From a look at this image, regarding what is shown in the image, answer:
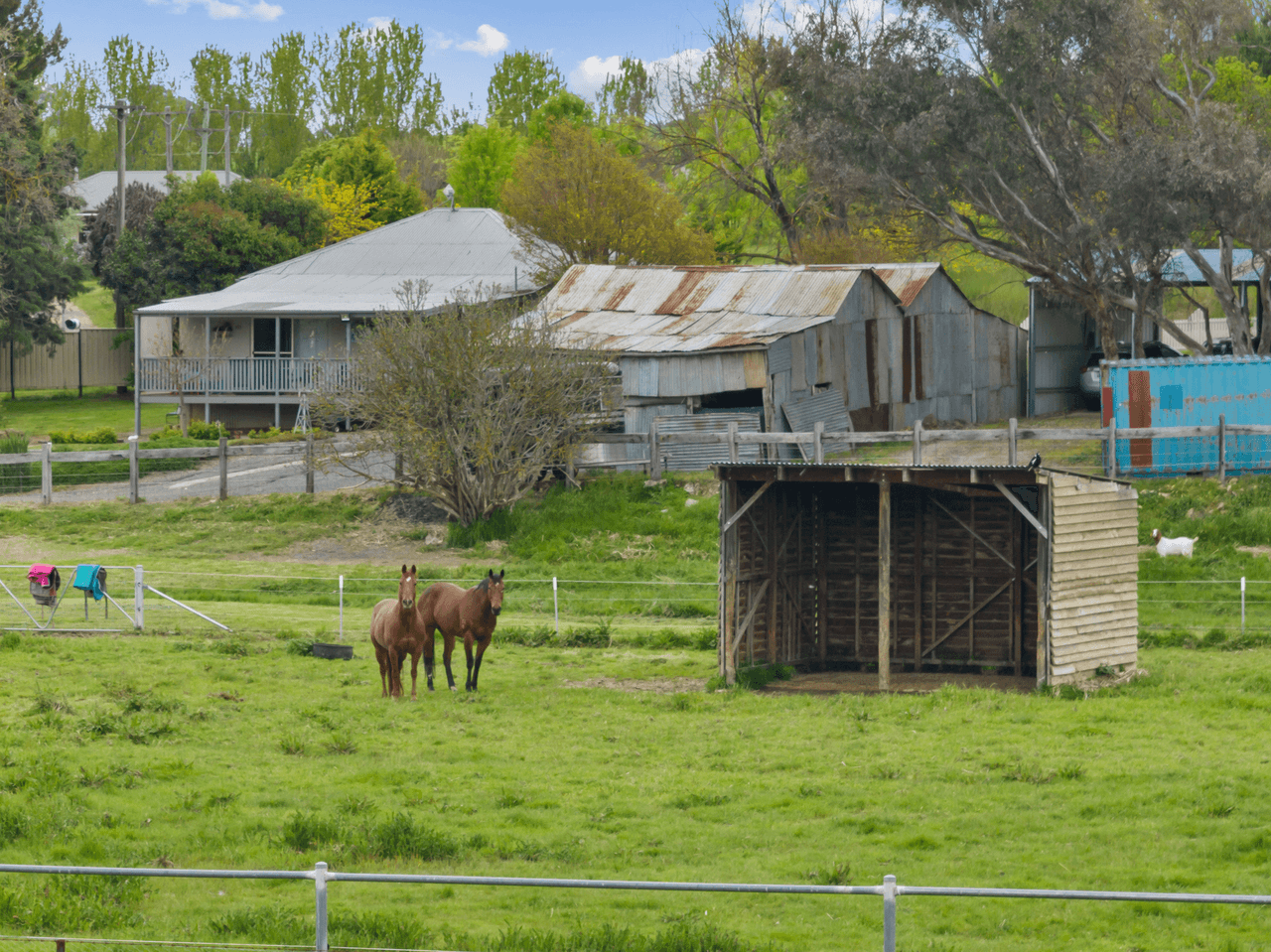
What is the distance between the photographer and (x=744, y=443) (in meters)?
31.8

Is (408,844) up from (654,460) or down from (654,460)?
down

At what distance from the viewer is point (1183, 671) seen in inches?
725

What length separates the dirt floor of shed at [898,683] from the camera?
18.5m

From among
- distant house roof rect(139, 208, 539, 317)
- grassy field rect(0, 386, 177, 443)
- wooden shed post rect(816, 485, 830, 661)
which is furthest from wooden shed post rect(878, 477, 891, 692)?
grassy field rect(0, 386, 177, 443)

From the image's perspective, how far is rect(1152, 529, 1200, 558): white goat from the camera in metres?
24.5

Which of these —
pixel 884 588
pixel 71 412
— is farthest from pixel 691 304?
pixel 71 412

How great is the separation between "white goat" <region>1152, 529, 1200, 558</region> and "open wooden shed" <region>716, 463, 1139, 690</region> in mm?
5690

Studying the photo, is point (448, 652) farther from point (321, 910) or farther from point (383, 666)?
point (321, 910)

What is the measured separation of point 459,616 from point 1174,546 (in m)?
13.5

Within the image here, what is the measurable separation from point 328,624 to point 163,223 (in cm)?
3996

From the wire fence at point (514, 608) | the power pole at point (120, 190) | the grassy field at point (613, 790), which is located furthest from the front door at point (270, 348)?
the grassy field at point (613, 790)

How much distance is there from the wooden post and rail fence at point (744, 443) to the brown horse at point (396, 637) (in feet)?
37.0

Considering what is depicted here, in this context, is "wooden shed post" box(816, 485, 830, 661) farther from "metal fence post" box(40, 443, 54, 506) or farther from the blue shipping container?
"metal fence post" box(40, 443, 54, 506)

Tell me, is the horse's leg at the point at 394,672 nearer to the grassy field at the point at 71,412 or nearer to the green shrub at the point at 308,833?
the green shrub at the point at 308,833
